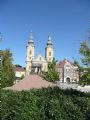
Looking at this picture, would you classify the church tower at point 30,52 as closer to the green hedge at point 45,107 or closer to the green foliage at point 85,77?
the green foliage at point 85,77

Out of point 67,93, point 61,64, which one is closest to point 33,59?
point 61,64

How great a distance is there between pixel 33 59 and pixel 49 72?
9714 centimetres

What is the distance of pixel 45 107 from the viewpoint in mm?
13641

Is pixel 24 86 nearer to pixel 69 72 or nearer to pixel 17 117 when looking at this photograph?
Answer: pixel 17 117

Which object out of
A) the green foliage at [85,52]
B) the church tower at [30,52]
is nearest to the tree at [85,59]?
the green foliage at [85,52]

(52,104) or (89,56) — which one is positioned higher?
(89,56)

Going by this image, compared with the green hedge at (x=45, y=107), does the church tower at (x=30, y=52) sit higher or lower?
higher

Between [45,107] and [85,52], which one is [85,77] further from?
[45,107]

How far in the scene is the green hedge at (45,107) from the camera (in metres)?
13.3

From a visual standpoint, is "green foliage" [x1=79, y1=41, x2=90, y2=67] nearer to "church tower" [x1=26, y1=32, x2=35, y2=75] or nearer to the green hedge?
the green hedge

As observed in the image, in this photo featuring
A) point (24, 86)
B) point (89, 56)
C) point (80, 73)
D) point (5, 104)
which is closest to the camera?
point (5, 104)

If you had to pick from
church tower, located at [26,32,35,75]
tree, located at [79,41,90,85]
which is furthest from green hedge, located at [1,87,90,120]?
church tower, located at [26,32,35,75]

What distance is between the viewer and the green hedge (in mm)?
13305

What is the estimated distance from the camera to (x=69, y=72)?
13212cm
